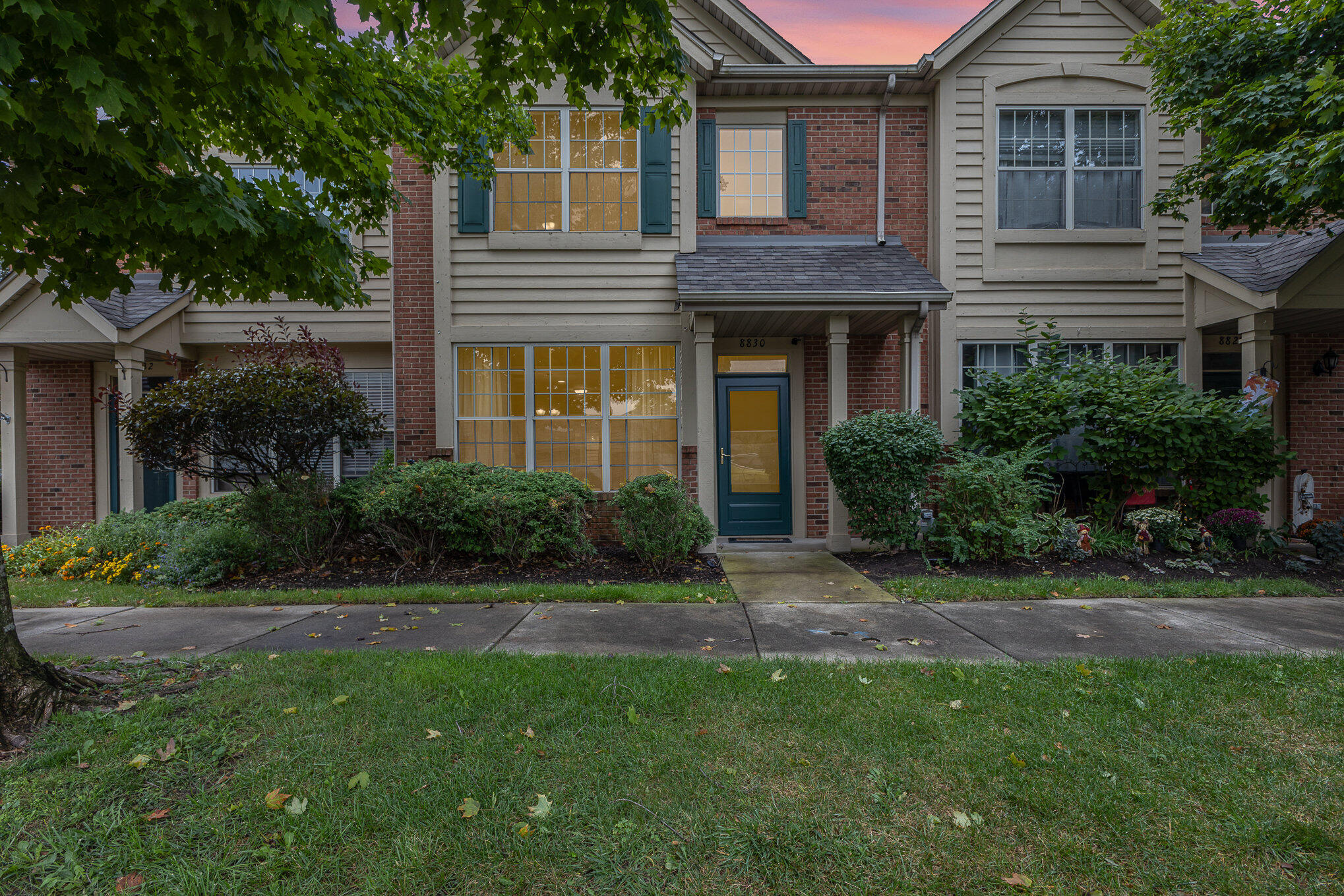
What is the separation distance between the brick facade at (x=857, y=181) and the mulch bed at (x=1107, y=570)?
466 centimetres

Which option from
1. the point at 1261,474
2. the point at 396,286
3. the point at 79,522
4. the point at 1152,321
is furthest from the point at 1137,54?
the point at 79,522

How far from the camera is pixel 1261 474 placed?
23.7 feet

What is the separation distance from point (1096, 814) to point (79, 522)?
13325 millimetres

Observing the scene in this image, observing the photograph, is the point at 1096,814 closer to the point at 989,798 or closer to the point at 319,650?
the point at 989,798

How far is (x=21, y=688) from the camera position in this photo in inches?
121

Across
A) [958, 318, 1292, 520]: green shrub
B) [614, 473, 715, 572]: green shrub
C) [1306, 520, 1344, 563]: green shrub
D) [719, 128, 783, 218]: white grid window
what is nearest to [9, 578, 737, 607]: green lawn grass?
[614, 473, 715, 572]: green shrub

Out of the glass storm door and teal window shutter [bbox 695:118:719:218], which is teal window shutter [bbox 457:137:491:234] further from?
the glass storm door

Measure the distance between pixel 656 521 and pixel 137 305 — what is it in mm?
8756

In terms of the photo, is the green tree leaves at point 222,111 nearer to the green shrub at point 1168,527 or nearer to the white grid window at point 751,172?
the white grid window at point 751,172

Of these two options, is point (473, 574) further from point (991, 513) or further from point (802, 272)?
point (991, 513)

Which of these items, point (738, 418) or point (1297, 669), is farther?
point (738, 418)

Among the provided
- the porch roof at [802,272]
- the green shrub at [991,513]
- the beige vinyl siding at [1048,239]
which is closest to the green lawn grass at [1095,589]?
the green shrub at [991,513]

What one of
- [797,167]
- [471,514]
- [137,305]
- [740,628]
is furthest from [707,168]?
[137,305]

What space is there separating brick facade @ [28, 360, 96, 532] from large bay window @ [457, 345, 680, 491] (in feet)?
21.9
